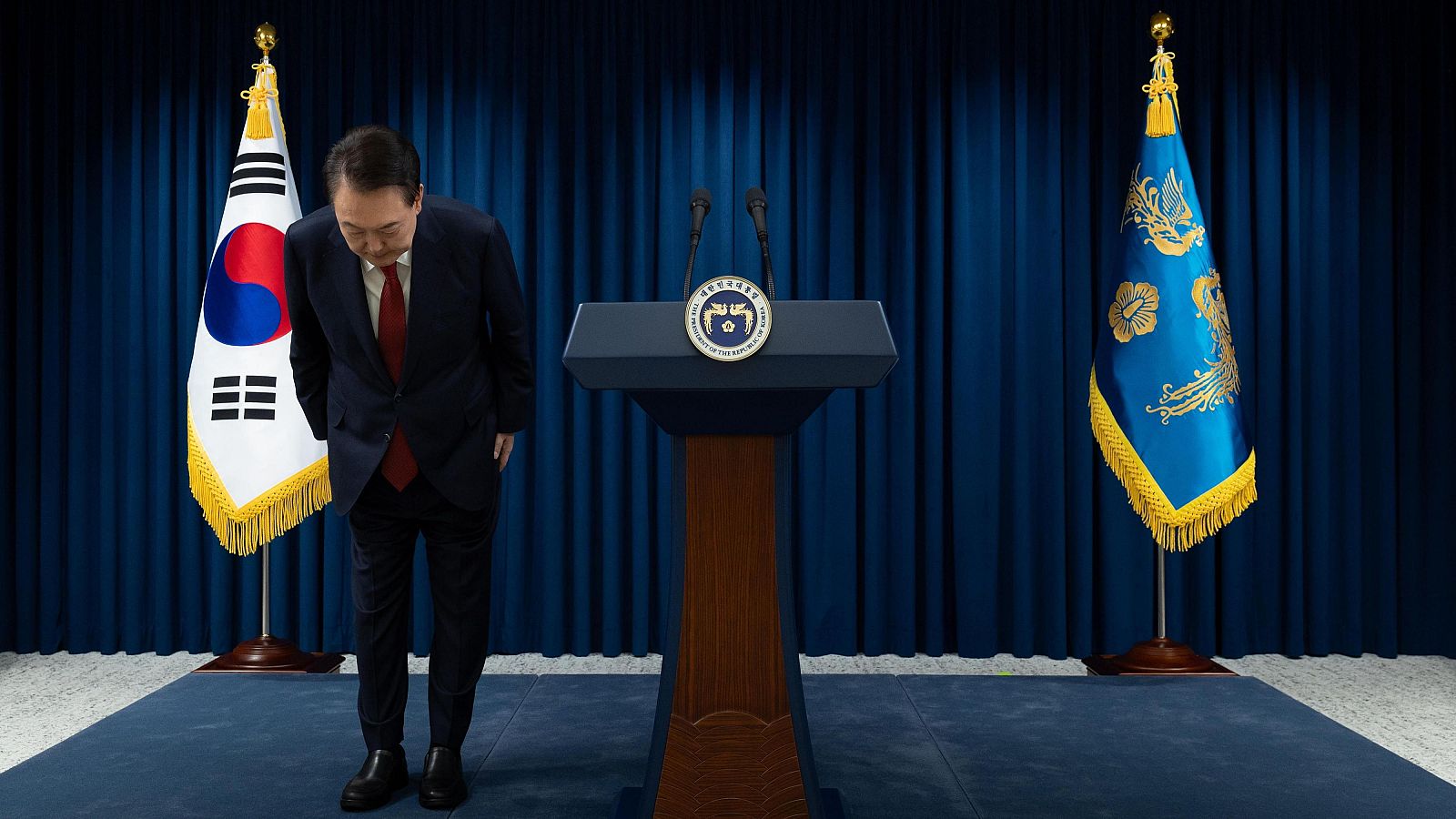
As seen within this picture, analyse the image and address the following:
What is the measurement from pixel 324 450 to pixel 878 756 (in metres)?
1.81

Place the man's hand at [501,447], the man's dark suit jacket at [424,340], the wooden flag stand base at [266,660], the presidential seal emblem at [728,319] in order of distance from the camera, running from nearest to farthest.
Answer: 1. the presidential seal emblem at [728,319]
2. the man's dark suit jacket at [424,340]
3. the man's hand at [501,447]
4. the wooden flag stand base at [266,660]

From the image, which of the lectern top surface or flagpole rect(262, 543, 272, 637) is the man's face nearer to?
the lectern top surface

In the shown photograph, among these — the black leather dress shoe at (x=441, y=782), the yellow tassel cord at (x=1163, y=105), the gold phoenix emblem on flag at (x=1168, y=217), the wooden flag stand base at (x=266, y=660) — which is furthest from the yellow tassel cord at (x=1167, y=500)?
the wooden flag stand base at (x=266, y=660)

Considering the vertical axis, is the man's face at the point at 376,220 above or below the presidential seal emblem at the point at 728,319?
above

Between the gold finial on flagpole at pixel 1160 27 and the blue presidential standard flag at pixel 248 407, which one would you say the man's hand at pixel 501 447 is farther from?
the gold finial on flagpole at pixel 1160 27

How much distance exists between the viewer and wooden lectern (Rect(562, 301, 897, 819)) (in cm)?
141

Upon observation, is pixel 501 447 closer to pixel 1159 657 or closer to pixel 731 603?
pixel 731 603

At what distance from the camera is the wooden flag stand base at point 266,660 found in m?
2.71

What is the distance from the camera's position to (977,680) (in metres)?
2.59

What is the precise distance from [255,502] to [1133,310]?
264 cm

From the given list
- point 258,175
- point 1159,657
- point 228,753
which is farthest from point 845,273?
point 228,753

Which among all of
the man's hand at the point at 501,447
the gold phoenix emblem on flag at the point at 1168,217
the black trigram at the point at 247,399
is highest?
the gold phoenix emblem on flag at the point at 1168,217

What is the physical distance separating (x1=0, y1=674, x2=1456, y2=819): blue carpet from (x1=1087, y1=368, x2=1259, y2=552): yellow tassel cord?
440mm

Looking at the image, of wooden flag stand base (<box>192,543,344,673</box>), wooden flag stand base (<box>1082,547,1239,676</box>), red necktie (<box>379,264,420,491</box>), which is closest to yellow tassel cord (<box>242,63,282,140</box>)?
wooden flag stand base (<box>192,543,344,673</box>)
